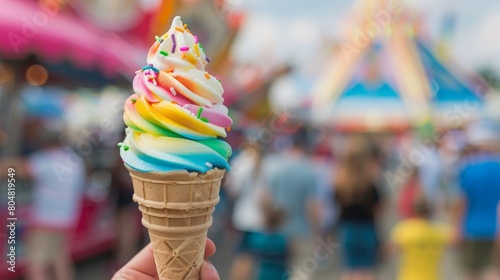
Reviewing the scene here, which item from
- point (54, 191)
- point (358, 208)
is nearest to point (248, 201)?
point (358, 208)

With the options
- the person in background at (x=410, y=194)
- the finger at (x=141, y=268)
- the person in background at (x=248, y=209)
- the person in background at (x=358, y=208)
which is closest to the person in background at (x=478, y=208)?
the person in background at (x=410, y=194)

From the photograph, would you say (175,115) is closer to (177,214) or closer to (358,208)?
(177,214)

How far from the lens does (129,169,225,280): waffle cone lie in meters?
1.77

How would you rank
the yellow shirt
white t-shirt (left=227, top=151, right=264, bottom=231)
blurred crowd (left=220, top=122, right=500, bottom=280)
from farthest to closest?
the yellow shirt
blurred crowd (left=220, top=122, right=500, bottom=280)
white t-shirt (left=227, top=151, right=264, bottom=231)

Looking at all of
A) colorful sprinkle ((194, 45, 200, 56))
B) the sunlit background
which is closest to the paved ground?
the sunlit background

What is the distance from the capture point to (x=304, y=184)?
4414 mm

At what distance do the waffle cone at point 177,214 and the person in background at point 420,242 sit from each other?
2.88 metres

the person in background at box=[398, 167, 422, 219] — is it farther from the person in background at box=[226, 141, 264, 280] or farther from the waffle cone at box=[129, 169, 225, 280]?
the waffle cone at box=[129, 169, 225, 280]

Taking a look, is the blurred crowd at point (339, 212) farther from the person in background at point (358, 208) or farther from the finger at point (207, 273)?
the finger at point (207, 273)

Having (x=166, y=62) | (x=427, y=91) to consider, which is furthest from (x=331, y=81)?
(x=166, y=62)

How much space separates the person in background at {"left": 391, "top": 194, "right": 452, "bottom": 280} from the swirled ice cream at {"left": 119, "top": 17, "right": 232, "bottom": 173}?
2855 millimetres

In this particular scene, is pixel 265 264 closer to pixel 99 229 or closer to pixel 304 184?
pixel 304 184

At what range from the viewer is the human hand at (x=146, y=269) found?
1.82m

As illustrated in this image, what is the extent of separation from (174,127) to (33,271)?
139 inches
